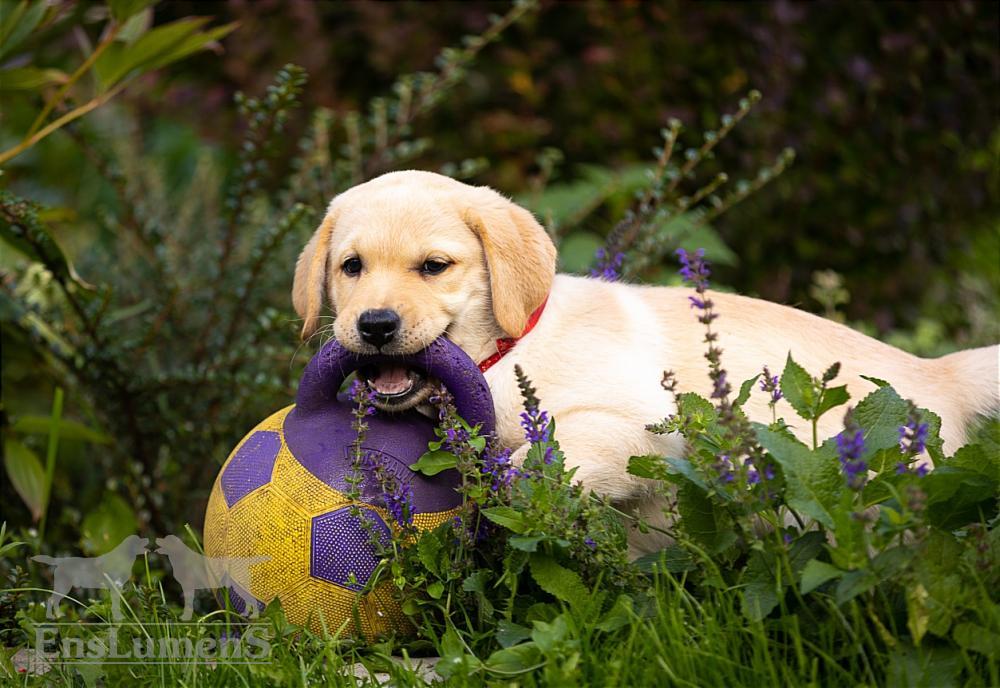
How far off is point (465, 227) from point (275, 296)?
8.35 feet

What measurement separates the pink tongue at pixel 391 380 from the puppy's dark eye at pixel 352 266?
323 mm

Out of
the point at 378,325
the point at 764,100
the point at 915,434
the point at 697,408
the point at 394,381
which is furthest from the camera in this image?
the point at 764,100

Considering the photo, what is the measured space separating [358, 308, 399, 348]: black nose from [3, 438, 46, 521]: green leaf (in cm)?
152

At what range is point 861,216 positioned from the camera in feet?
22.1

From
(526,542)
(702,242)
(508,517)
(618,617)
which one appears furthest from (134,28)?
(702,242)

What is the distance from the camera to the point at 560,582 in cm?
274

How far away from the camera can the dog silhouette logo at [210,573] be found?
299cm

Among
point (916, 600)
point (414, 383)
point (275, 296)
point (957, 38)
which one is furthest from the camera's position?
point (957, 38)

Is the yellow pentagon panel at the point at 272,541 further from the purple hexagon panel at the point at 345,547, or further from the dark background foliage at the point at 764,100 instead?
the dark background foliage at the point at 764,100

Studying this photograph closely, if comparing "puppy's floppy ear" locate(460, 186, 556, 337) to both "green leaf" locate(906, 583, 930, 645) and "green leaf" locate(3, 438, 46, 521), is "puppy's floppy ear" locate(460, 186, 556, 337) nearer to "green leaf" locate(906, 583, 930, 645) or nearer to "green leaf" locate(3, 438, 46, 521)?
"green leaf" locate(906, 583, 930, 645)

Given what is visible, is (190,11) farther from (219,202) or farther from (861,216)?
(861,216)

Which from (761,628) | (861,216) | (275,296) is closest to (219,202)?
(275,296)

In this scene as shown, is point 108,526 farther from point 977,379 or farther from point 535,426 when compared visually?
point 977,379

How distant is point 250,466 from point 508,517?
0.79 meters
